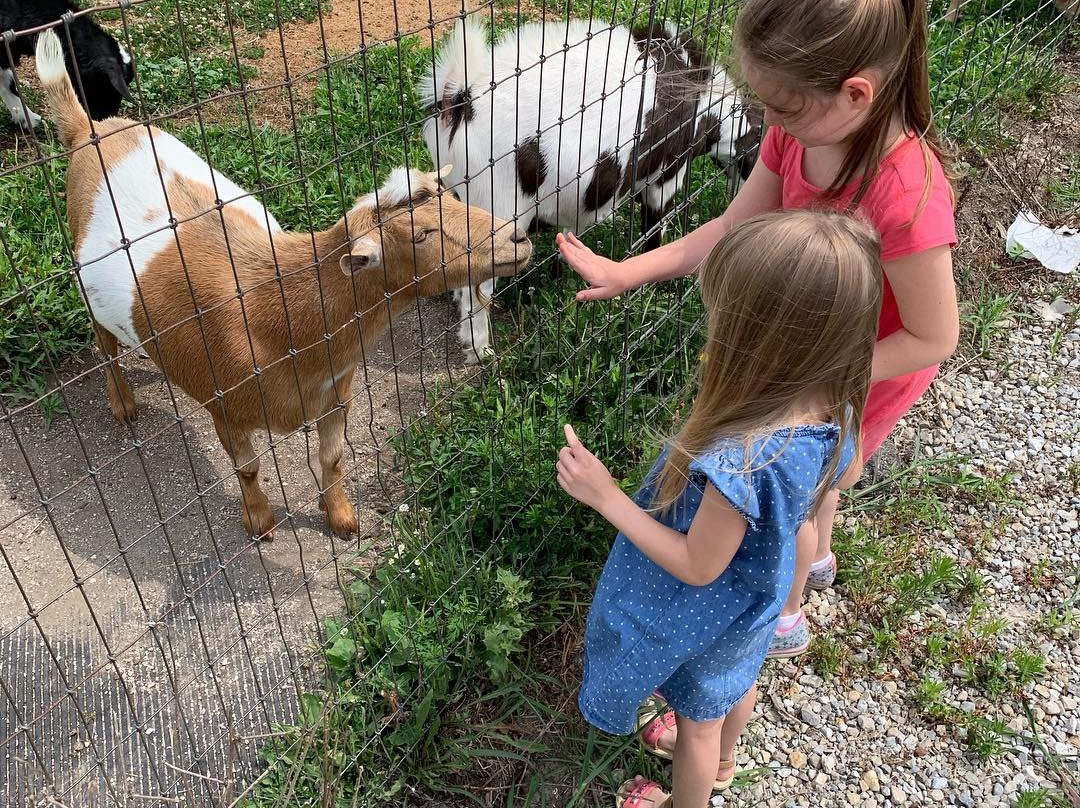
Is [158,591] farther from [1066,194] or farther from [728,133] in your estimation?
[1066,194]

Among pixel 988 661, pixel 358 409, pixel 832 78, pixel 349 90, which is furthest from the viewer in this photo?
pixel 349 90

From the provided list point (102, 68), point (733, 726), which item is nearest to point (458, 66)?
point (102, 68)

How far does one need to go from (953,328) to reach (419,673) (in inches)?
71.6

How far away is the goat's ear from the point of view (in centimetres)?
278

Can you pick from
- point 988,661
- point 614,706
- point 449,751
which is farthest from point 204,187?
point 988,661

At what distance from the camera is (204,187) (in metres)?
3.44

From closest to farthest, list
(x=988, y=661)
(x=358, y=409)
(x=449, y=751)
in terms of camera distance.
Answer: (x=449, y=751) → (x=988, y=661) → (x=358, y=409)

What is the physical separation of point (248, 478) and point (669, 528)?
6.15 feet

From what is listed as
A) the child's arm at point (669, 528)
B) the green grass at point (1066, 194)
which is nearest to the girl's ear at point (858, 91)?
the child's arm at point (669, 528)

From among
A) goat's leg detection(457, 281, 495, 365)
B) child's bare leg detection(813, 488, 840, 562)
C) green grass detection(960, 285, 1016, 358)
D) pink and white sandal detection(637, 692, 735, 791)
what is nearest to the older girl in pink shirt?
child's bare leg detection(813, 488, 840, 562)

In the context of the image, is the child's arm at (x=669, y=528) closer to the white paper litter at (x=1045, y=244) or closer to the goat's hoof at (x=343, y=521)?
the goat's hoof at (x=343, y=521)

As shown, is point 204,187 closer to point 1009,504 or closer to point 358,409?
point 358,409

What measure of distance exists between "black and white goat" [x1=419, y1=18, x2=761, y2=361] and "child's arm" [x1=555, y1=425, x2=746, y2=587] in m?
1.78

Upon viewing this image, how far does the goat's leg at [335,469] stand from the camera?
3.41m
